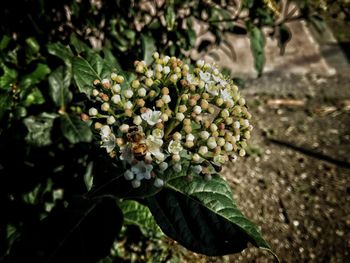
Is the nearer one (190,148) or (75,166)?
(190,148)

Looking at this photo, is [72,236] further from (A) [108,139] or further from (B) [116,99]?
(B) [116,99]

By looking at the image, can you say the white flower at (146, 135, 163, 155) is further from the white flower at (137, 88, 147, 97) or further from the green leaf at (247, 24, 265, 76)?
the green leaf at (247, 24, 265, 76)

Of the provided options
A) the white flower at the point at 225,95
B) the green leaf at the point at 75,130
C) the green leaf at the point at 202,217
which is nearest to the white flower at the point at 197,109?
the white flower at the point at 225,95

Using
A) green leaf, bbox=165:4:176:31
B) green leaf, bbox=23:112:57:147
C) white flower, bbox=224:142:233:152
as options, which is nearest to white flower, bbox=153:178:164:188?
white flower, bbox=224:142:233:152

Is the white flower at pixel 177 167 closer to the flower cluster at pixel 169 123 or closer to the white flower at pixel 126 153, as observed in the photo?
the flower cluster at pixel 169 123

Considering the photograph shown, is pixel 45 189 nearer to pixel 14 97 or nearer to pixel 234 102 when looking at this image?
pixel 14 97

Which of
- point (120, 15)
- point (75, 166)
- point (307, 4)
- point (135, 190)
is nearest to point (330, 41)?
point (307, 4)

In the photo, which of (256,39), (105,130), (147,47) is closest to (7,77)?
(147,47)
